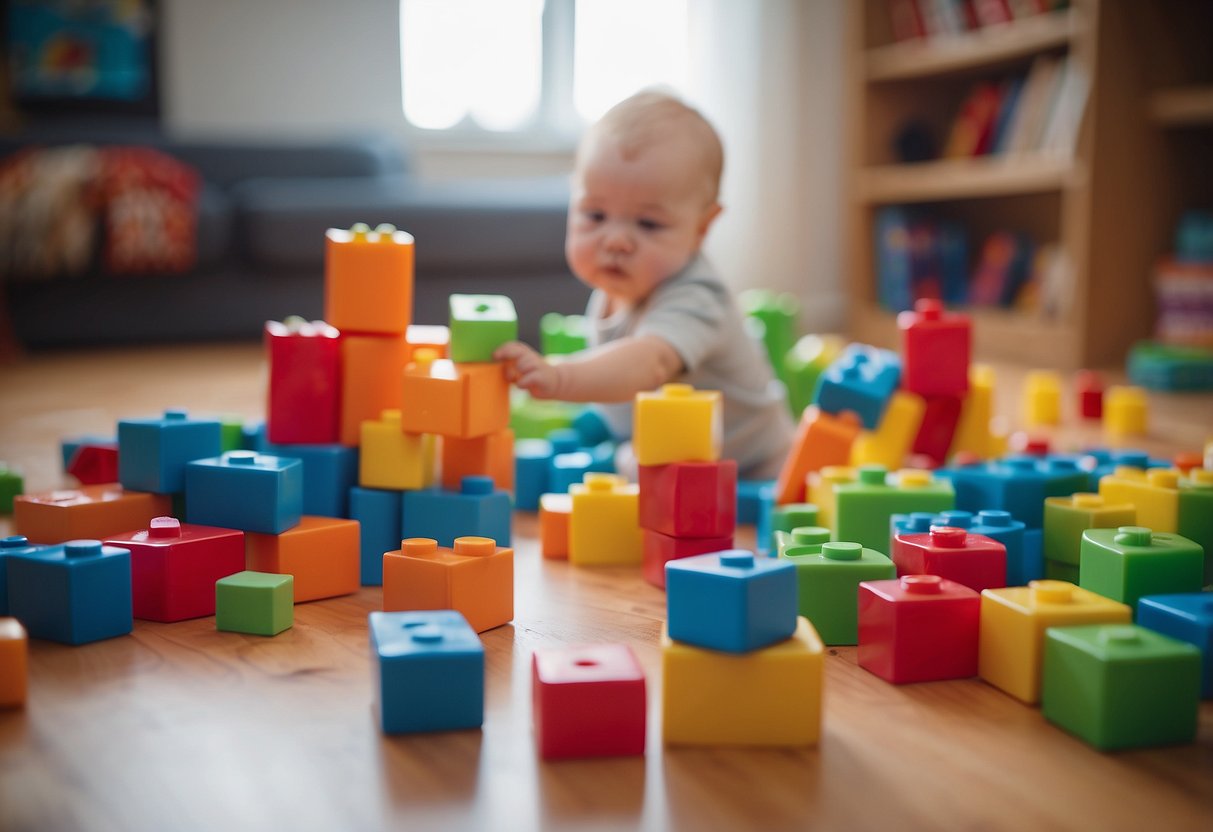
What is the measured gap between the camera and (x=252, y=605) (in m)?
1.01

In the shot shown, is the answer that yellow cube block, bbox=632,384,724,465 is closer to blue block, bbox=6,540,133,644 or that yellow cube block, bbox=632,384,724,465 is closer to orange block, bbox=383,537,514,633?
orange block, bbox=383,537,514,633

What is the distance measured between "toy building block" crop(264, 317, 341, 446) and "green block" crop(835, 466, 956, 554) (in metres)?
0.54

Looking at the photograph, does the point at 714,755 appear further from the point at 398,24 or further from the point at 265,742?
the point at 398,24

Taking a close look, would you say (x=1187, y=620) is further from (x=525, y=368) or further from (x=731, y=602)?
(x=525, y=368)

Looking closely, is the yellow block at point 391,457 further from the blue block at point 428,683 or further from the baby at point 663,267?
the blue block at point 428,683

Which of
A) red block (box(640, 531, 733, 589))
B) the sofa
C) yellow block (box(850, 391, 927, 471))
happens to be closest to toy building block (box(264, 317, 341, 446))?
red block (box(640, 531, 733, 589))

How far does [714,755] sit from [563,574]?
1.54ft

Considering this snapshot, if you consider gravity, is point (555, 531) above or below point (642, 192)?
below

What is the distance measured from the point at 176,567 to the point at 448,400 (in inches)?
11.3

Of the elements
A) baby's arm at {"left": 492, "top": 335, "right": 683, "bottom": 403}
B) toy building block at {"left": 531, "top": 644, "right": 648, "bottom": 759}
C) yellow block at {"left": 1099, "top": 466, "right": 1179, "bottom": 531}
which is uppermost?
baby's arm at {"left": 492, "top": 335, "right": 683, "bottom": 403}

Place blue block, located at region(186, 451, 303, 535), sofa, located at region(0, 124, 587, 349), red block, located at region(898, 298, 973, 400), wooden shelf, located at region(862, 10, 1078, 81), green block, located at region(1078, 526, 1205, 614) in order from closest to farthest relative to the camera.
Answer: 1. green block, located at region(1078, 526, 1205, 614)
2. blue block, located at region(186, 451, 303, 535)
3. red block, located at region(898, 298, 973, 400)
4. wooden shelf, located at region(862, 10, 1078, 81)
5. sofa, located at region(0, 124, 587, 349)

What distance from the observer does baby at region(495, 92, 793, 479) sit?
1.44 meters

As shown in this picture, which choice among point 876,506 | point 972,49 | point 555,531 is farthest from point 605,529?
point 972,49

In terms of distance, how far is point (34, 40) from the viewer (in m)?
3.95
